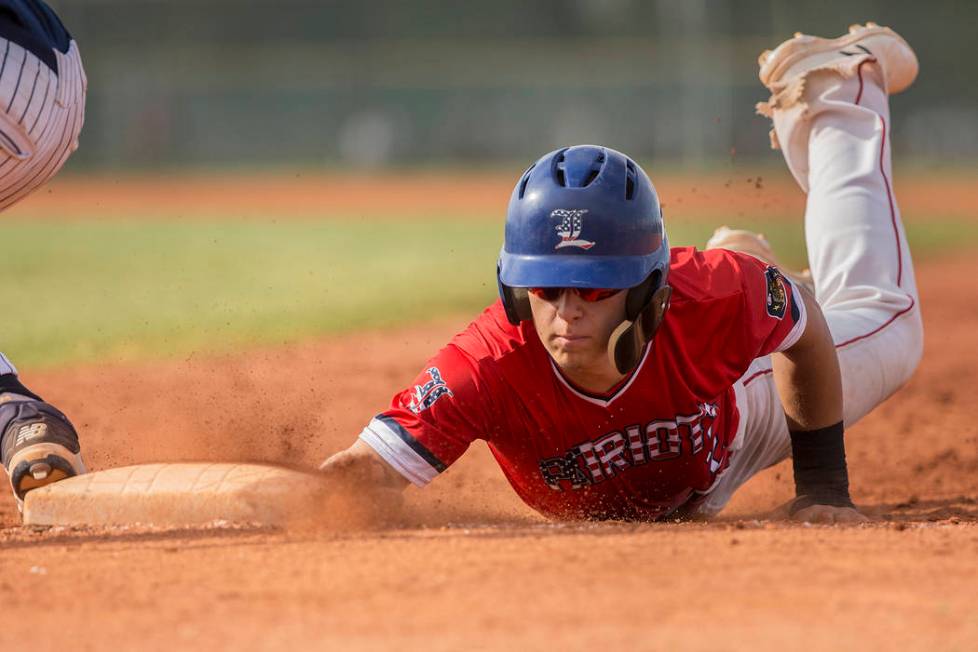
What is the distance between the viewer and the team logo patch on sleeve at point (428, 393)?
3414 millimetres

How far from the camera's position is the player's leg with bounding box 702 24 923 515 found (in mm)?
4668

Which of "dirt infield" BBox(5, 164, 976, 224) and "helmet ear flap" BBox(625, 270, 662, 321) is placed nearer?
"helmet ear flap" BBox(625, 270, 662, 321)

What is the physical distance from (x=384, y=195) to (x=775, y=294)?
2468 centimetres

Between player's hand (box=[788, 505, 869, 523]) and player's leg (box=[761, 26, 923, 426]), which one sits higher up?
→ player's leg (box=[761, 26, 923, 426])

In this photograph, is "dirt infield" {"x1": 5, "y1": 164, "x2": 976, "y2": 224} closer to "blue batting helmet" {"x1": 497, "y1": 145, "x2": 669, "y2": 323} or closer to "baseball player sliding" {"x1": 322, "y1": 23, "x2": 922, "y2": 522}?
"baseball player sliding" {"x1": 322, "y1": 23, "x2": 922, "y2": 522}

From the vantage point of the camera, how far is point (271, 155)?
33.8 metres

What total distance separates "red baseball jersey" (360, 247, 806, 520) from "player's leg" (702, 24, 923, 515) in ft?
2.50

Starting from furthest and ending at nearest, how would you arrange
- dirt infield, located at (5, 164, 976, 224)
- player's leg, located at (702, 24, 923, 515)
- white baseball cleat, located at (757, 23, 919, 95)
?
1. dirt infield, located at (5, 164, 976, 224)
2. white baseball cleat, located at (757, 23, 919, 95)
3. player's leg, located at (702, 24, 923, 515)

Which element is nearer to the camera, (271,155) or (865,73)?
(865,73)

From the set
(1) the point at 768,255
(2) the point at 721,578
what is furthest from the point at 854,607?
(1) the point at 768,255

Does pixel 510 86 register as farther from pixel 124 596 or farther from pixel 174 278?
pixel 124 596

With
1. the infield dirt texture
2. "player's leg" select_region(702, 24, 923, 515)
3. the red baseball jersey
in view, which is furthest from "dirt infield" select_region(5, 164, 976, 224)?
the red baseball jersey

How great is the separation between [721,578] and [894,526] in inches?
37.6

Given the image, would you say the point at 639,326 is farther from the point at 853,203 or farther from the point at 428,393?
the point at 853,203
